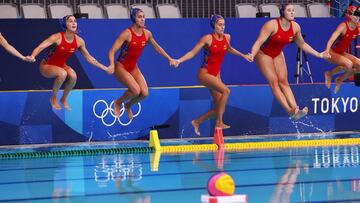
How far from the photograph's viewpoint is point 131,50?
1510 cm

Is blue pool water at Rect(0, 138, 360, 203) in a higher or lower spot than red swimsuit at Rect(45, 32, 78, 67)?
lower

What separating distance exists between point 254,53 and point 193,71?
14.3 ft

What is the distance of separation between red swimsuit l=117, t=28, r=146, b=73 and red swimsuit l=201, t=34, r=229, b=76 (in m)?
1.10

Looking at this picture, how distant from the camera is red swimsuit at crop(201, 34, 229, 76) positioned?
1555cm

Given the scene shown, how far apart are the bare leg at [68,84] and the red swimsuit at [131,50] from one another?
887mm

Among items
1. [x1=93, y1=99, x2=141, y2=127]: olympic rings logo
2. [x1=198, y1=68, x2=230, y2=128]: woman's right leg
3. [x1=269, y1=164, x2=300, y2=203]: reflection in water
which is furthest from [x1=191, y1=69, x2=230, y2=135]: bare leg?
[x1=269, y1=164, x2=300, y2=203]: reflection in water

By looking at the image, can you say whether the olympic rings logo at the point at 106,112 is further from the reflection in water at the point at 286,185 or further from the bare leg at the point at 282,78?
the reflection in water at the point at 286,185

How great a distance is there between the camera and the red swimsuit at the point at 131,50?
15.1 m

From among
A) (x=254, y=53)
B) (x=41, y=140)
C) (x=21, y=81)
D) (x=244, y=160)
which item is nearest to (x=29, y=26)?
(x=21, y=81)

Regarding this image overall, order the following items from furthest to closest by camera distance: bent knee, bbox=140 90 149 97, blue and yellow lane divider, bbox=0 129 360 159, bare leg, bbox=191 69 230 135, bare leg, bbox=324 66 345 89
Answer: bare leg, bbox=324 66 345 89
bare leg, bbox=191 69 230 135
bent knee, bbox=140 90 149 97
blue and yellow lane divider, bbox=0 129 360 159

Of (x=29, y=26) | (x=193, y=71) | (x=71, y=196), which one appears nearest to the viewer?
(x=71, y=196)

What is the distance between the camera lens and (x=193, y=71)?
62.9ft

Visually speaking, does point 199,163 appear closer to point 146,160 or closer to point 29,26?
point 146,160

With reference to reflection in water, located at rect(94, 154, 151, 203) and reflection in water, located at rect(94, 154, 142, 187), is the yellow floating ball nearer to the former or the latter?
reflection in water, located at rect(94, 154, 151, 203)
